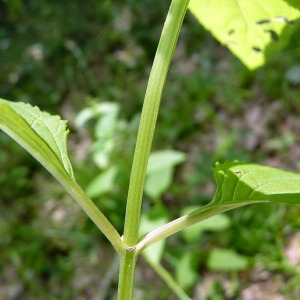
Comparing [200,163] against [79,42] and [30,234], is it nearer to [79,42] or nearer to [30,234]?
[30,234]

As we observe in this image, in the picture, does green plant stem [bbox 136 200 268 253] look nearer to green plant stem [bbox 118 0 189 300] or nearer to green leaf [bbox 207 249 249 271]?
green plant stem [bbox 118 0 189 300]

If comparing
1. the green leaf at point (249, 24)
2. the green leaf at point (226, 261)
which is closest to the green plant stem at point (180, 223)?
the green leaf at point (249, 24)

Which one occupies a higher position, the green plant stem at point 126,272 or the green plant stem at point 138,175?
the green plant stem at point 138,175

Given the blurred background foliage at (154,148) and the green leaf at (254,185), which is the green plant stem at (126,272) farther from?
the blurred background foliage at (154,148)

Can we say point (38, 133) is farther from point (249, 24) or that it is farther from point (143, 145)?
point (249, 24)

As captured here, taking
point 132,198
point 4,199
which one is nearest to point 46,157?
point 132,198

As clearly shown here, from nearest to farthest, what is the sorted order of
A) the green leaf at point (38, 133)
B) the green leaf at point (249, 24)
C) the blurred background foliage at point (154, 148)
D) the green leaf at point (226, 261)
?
1. the green leaf at point (38, 133)
2. the green leaf at point (249, 24)
3. the green leaf at point (226, 261)
4. the blurred background foliage at point (154, 148)

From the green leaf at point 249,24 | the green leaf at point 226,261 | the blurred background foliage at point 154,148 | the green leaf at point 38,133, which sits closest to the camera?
the green leaf at point 38,133

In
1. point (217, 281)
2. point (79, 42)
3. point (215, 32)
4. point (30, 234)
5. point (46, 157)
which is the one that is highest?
point (46, 157)
